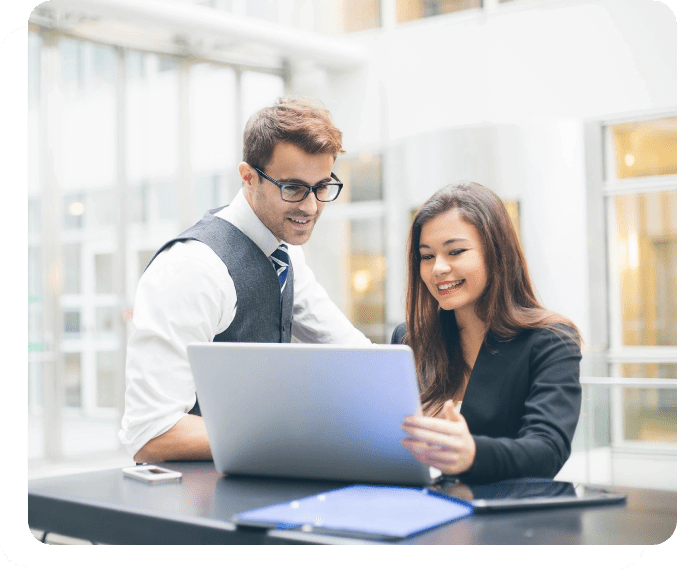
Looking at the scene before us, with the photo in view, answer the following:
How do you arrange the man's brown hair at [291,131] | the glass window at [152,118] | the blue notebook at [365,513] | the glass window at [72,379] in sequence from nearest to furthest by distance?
1. the blue notebook at [365,513]
2. the man's brown hair at [291,131]
3. the glass window at [72,379]
4. the glass window at [152,118]

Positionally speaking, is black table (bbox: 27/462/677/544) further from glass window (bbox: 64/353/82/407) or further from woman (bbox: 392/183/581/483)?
glass window (bbox: 64/353/82/407)

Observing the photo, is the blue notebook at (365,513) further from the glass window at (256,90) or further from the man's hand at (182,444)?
the glass window at (256,90)

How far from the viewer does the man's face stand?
2141 millimetres

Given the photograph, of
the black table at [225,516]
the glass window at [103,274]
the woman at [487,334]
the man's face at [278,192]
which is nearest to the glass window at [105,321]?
the glass window at [103,274]

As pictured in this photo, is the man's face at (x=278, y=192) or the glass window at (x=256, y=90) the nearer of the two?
the man's face at (x=278, y=192)

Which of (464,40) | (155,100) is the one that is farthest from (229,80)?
(464,40)

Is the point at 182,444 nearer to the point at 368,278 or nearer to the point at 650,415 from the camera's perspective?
the point at 650,415

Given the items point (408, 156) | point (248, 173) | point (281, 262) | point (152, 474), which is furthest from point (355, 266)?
point (152, 474)

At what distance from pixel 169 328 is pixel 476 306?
0.73m

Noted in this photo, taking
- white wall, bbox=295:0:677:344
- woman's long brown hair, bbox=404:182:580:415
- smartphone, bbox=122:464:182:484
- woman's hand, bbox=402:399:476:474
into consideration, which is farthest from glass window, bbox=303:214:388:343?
woman's hand, bbox=402:399:476:474

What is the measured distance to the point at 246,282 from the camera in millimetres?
2230

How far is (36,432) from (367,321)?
3201 millimetres

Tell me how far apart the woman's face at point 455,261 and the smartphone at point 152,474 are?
733mm

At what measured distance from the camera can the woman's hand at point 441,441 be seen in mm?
1389
